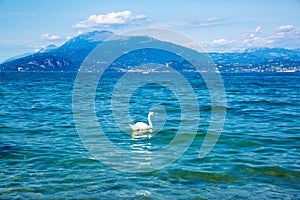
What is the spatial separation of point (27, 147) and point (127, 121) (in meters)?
10.7

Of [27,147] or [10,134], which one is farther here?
[10,134]

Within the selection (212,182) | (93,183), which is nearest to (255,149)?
(212,182)

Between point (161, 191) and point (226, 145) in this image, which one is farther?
point (226, 145)

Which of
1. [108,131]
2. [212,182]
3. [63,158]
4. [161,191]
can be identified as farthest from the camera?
[108,131]

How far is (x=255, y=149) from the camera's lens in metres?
17.6

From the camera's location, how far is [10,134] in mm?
21297

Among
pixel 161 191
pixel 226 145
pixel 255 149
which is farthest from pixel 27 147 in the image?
pixel 255 149

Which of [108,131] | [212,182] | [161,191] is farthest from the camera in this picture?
[108,131]

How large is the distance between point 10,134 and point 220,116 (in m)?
16.0

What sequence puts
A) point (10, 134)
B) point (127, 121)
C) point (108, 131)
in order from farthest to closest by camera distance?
point (127, 121)
point (108, 131)
point (10, 134)

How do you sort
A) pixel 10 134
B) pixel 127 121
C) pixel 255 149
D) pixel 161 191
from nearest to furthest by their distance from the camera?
pixel 161 191 → pixel 255 149 → pixel 10 134 → pixel 127 121

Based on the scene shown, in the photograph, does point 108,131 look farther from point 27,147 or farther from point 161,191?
point 161,191

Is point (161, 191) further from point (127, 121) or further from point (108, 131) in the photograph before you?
point (127, 121)

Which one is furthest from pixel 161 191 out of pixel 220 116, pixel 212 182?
pixel 220 116
